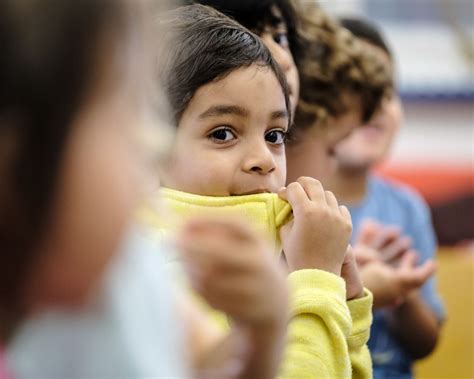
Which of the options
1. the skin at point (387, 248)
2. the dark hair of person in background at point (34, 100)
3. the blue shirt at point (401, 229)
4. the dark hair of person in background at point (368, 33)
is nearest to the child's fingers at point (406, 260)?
the skin at point (387, 248)

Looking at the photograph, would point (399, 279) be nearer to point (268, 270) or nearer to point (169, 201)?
point (169, 201)

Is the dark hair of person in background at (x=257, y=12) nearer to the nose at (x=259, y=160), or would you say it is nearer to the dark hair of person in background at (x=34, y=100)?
the nose at (x=259, y=160)

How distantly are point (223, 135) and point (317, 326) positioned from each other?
0.21m

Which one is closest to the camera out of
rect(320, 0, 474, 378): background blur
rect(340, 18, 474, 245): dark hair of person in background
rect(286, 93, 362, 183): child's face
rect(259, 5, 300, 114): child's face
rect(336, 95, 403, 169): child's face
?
rect(259, 5, 300, 114): child's face

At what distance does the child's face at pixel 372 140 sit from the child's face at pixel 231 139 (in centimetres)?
73

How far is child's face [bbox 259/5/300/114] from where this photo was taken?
38.0 inches

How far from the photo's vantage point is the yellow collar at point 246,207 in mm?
705

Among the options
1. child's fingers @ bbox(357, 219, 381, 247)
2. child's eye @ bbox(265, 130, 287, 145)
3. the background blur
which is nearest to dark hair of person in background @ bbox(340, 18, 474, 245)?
the background blur

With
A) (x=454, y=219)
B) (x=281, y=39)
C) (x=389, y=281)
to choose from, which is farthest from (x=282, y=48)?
(x=454, y=219)

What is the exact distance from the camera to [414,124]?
4266mm

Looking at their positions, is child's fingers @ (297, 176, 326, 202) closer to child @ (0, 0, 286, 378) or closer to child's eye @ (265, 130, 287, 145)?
child's eye @ (265, 130, 287, 145)

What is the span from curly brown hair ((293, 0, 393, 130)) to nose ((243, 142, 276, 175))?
0.43m

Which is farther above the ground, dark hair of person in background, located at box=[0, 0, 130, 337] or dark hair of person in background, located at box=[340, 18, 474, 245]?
dark hair of person in background, located at box=[0, 0, 130, 337]

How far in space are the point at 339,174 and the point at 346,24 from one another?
334 mm
